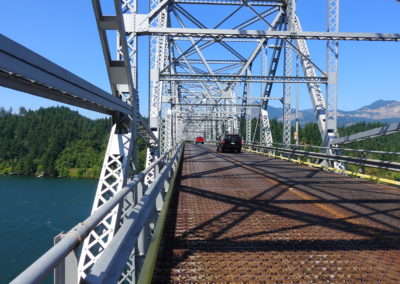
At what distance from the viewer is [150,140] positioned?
43.3ft

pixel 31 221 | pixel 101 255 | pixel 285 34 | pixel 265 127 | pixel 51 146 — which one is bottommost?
pixel 31 221

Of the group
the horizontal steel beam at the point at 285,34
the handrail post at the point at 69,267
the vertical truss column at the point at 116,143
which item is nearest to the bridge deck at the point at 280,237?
the vertical truss column at the point at 116,143

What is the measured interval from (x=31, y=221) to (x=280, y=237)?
46.1 meters

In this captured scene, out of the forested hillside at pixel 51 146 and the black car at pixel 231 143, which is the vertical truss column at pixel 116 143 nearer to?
the black car at pixel 231 143

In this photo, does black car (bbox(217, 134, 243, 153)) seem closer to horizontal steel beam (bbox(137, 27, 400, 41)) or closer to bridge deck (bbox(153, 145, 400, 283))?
horizontal steel beam (bbox(137, 27, 400, 41))

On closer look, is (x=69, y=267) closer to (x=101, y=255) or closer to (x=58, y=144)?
(x=101, y=255)

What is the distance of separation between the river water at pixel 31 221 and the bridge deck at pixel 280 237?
25.8 meters

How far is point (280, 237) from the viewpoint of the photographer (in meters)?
6.09

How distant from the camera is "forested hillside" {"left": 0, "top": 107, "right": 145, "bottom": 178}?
122 metres

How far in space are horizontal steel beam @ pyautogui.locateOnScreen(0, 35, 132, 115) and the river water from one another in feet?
92.5

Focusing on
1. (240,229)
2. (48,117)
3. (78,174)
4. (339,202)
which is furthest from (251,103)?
(48,117)

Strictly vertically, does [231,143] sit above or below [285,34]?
below

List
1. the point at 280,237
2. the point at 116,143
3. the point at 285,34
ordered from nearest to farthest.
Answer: the point at 280,237 → the point at 116,143 → the point at 285,34

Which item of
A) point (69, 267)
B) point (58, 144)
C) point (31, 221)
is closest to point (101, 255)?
point (69, 267)
